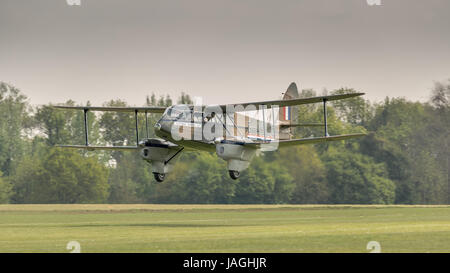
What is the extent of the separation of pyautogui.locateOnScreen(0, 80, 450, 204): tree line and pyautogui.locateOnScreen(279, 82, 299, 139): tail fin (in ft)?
46.0

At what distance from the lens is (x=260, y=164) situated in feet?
228

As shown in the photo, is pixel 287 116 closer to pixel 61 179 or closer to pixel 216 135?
pixel 216 135

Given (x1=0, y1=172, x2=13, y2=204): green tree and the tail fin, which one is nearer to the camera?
the tail fin

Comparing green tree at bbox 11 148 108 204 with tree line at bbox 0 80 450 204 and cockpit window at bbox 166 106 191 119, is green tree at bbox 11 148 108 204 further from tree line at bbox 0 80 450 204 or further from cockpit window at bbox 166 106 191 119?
cockpit window at bbox 166 106 191 119

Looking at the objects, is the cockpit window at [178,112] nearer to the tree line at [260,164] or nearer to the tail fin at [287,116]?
the tail fin at [287,116]

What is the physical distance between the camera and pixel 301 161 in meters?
72.7

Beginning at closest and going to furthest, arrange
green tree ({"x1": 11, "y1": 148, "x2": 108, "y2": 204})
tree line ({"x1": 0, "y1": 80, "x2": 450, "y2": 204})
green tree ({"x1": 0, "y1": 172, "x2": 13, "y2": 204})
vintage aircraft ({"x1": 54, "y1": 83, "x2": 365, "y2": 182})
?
vintage aircraft ({"x1": 54, "y1": 83, "x2": 365, "y2": 182}) < tree line ({"x1": 0, "y1": 80, "x2": 450, "y2": 204}) < green tree ({"x1": 11, "y1": 148, "x2": 108, "y2": 204}) < green tree ({"x1": 0, "y1": 172, "x2": 13, "y2": 204})

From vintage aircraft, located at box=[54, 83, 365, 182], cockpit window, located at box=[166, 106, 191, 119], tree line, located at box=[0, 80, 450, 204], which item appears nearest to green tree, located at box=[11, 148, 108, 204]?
tree line, located at box=[0, 80, 450, 204]

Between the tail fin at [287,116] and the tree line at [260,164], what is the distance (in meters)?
14.0

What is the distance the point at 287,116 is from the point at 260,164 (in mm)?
15612

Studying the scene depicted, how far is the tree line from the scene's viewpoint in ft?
274
